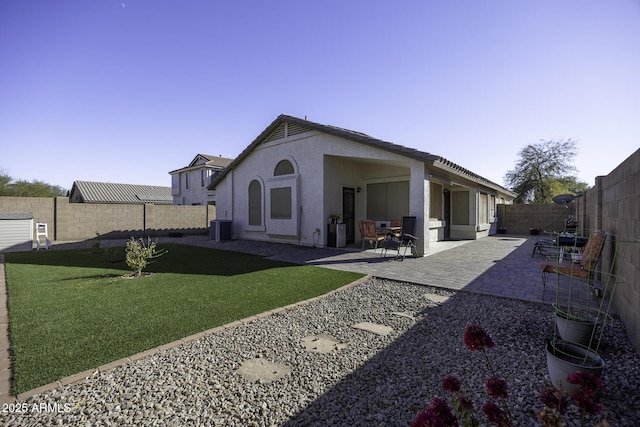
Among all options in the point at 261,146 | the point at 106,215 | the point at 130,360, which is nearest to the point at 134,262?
the point at 130,360

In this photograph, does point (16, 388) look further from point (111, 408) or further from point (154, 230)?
point (154, 230)

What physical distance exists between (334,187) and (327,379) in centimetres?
951

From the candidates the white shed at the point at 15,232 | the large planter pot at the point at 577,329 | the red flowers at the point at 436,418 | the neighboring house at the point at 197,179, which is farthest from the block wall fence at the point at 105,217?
the large planter pot at the point at 577,329

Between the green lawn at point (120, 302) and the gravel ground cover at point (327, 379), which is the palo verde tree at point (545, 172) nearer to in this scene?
the green lawn at point (120, 302)

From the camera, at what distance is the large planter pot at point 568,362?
Answer: 229 cm

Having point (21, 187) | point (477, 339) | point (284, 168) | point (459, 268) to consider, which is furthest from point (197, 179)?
point (477, 339)

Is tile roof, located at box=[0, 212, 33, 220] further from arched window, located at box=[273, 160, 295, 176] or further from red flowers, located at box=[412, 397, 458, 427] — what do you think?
red flowers, located at box=[412, 397, 458, 427]

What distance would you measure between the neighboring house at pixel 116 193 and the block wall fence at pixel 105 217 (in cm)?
1748

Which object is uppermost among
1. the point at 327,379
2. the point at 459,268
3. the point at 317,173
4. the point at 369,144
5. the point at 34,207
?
the point at 369,144

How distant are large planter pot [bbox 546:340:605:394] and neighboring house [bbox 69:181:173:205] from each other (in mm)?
37010

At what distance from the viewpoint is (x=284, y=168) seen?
1298 cm

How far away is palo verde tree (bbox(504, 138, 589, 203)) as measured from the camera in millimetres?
28703

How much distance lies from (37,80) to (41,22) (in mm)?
2404

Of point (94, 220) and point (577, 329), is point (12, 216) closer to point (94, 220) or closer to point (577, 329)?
point (94, 220)
